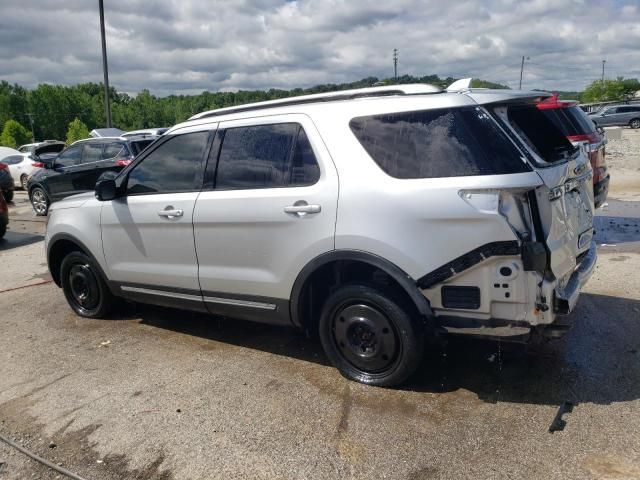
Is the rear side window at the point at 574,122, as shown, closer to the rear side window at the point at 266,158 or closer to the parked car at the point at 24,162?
the rear side window at the point at 266,158

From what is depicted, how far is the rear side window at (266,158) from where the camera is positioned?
382cm

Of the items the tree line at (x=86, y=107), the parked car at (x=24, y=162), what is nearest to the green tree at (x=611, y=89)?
the tree line at (x=86, y=107)

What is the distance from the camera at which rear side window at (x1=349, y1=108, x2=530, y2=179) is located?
10.3 ft

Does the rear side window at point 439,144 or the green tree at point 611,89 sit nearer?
the rear side window at point 439,144

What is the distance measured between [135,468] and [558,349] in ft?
10.4

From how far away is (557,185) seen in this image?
3293 millimetres

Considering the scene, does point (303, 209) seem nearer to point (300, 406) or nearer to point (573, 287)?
point (300, 406)

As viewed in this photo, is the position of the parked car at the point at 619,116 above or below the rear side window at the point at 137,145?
above

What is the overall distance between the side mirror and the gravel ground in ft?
4.31

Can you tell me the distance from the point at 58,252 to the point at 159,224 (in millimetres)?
1843

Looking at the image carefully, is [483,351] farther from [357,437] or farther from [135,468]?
[135,468]

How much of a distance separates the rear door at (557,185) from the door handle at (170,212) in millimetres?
2504

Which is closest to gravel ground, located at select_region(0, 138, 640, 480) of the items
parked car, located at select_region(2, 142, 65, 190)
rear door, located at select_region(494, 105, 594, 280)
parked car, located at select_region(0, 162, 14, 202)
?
rear door, located at select_region(494, 105, 594, 280)

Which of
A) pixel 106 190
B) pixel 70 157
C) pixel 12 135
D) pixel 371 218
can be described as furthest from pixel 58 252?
pixel 12 135
